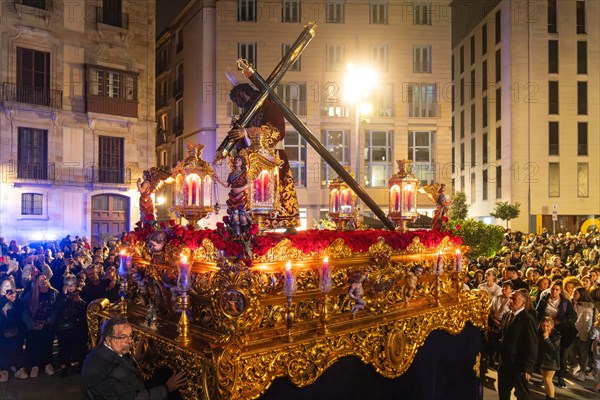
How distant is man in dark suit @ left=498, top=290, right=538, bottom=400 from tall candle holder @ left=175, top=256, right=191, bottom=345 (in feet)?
15.6

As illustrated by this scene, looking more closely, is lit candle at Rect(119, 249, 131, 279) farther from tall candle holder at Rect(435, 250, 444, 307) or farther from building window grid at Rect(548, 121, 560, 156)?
building window grid at Rect(548, 121, 560, 156)

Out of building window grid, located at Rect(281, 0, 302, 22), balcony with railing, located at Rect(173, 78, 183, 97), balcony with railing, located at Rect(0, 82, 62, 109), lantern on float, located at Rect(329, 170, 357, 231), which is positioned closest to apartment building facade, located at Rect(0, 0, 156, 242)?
balcony with railing, located at Rect(0, 82, 62, 109)

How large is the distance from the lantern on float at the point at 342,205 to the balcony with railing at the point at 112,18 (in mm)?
23992

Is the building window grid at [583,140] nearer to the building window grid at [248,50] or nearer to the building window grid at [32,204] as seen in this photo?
the building window grid at [248,50]

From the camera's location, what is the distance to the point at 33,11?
25828 millimetres

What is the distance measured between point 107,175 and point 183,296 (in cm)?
2431

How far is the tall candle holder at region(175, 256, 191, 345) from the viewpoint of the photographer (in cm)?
498

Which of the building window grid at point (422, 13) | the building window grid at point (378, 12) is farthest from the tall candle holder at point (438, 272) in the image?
the building window grid at point (422, 13)

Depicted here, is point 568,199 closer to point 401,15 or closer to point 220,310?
point 401,15

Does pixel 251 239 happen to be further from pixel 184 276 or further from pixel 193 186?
pixel 193 186

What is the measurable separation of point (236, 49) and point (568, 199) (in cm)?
2902

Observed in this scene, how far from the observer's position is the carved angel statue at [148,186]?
252 inches

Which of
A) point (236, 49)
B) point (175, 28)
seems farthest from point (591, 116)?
point (175, 28)

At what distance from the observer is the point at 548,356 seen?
827 cm
